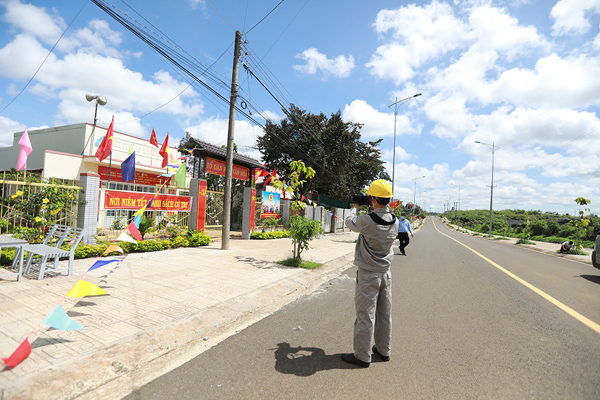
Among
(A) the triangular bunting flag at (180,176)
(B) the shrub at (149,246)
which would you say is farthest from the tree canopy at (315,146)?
(B) the shrub at (149,246)

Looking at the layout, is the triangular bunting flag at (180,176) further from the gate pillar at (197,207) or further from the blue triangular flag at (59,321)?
the blue triangular flag at (59,321)

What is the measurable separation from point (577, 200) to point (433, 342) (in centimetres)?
1912

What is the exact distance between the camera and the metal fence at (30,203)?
6562 mm

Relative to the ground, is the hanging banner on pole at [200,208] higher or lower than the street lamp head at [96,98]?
lower

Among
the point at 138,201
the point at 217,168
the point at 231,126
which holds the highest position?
the point at 231,126

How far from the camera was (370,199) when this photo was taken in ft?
10.3

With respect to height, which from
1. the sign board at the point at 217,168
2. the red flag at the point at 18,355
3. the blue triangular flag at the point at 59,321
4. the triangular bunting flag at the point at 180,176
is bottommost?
the red flag at the point at 18,355

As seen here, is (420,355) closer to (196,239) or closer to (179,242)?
(179,242)

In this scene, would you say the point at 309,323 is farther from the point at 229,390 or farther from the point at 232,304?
the point at 229,390

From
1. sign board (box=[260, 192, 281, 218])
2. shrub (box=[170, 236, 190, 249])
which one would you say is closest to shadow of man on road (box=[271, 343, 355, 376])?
shrub (box=[170, 236, 190, 249])

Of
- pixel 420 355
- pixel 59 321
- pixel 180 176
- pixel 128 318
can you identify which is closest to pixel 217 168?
pixel 180 176

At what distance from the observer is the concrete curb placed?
233cm

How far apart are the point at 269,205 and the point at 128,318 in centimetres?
1329

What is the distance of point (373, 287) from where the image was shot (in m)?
2.94
